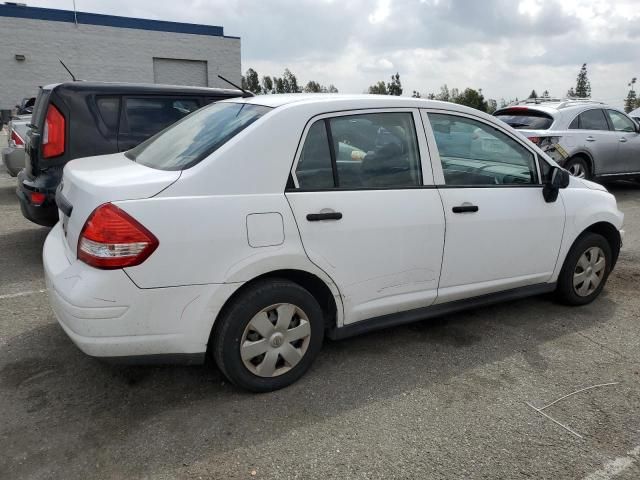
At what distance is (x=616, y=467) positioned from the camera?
2.52 m

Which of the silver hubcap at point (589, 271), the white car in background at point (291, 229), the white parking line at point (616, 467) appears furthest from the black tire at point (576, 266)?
the white parking line at point (616, 467)

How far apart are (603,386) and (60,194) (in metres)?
3.50

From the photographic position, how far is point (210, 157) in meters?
2.77

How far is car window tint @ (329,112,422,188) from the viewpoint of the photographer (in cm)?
312

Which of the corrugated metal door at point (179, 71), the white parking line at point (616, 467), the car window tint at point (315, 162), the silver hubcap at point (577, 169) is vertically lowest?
the white parking line at point (616, 467)

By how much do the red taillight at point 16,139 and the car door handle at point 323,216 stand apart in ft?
23.9

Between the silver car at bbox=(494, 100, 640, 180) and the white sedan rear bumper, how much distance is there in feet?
23.6

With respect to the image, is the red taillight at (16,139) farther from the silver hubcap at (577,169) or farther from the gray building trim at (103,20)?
the gray building trim at (103,20)

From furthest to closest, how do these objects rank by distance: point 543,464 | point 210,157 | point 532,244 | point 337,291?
1. point 532,244
2. point 337,291
3. point 210,157
4. point 543,464

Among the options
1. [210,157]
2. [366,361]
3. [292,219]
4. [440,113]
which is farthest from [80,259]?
[440,113]

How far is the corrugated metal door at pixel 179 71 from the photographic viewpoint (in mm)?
29875

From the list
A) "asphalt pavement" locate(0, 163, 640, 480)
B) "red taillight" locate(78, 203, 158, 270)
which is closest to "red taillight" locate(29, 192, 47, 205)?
"asphalt pavement" locate(0, 163, 640, 480)

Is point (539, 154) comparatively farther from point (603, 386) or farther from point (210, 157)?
point (210, 157)

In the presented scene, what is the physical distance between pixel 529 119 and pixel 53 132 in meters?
7.38
